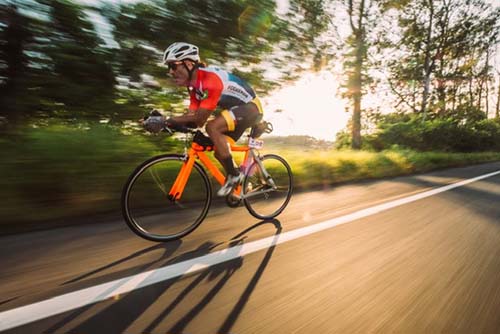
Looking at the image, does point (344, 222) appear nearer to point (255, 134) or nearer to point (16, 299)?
point (255, 134)

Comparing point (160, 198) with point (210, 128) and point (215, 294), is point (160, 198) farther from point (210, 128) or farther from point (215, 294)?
point (215, 294)

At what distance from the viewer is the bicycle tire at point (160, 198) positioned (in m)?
3.12

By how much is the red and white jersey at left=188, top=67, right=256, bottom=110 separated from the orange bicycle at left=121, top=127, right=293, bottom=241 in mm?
355

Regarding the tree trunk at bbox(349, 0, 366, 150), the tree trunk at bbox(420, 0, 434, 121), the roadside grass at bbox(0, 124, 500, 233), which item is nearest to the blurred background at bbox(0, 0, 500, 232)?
the roadside grass at bbox(0, 124, 500, 233)

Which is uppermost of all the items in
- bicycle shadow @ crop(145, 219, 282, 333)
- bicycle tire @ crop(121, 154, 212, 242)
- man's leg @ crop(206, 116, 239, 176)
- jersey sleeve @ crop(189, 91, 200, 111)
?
jersey sleeve @ crop(189, 91, 200, 111)

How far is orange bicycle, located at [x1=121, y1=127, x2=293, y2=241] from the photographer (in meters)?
3.29

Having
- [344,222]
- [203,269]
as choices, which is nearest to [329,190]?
[344,222]

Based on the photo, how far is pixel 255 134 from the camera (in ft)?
13.5

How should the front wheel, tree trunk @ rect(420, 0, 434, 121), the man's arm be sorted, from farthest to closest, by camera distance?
tree trunk @ rect(420, 0, 434, 121) → the front wheel → the man's arm

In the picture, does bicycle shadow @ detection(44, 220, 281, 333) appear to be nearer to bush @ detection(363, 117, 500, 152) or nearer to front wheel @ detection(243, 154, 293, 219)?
front wheel @ detection(243, 154, 293, 219)

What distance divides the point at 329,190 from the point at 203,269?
4.36 meters

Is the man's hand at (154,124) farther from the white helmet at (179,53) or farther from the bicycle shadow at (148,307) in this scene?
the bicycle shadow at (148,307)

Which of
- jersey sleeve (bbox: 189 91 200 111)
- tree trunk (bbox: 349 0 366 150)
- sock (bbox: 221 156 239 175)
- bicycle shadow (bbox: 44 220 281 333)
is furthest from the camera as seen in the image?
tree trunk (bbox: 349 0 366 150)

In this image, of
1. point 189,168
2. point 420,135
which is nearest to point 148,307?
point 189,168
